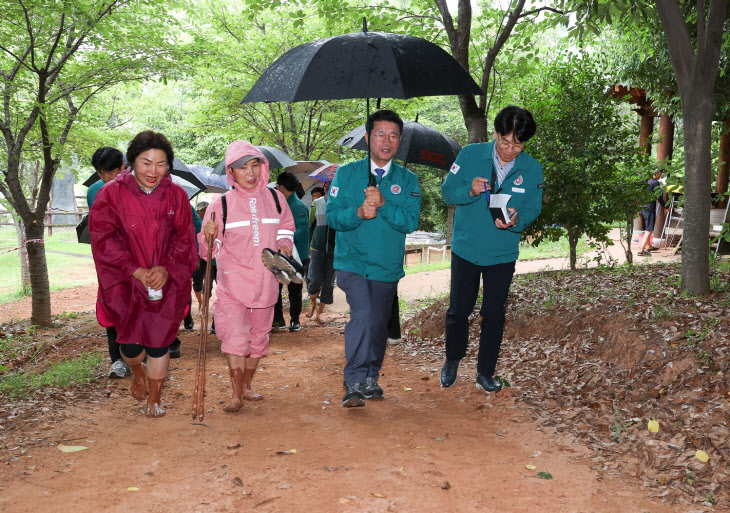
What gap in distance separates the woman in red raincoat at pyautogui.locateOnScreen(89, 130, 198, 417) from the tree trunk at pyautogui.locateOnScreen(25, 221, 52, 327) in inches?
228

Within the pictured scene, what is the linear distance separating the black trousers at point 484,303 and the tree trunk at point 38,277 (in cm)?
682

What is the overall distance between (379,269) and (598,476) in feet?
6.60

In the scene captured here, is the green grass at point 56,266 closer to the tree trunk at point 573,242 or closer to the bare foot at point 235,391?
the tree trunk at point 573,242

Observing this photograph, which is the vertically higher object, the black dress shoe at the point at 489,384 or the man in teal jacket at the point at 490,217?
the man in teal jacket at the point at 490,217

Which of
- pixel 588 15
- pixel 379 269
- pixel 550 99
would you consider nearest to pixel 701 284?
pixel 588 15

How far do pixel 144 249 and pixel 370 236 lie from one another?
1.57 m

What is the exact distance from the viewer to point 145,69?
9.96 metres

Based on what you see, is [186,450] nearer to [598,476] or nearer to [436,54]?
[598,476]

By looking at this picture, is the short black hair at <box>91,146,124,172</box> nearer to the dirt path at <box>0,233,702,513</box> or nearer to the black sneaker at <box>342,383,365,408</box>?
the dirt path at <box>0,233,702,513</box>

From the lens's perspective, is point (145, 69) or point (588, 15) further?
point (145, 69)

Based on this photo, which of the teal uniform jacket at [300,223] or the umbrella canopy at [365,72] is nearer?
the umbrella canopy at [365,72]

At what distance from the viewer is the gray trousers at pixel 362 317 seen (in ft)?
15.8

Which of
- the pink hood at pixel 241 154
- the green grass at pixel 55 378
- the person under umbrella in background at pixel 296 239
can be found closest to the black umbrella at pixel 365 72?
the pink hood at pixel 241 154

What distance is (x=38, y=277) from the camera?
9.62m
